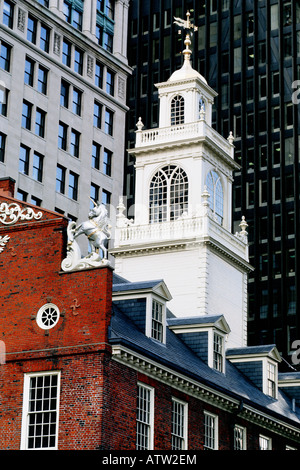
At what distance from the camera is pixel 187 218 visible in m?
63.8

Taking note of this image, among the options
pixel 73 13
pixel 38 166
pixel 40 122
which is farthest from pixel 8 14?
pixel 38 166

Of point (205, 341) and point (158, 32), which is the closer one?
point (205, 341)

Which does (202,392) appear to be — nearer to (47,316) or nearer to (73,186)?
(47,316)

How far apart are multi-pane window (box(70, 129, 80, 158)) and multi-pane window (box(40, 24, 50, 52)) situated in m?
6.91

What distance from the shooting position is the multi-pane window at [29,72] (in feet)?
296

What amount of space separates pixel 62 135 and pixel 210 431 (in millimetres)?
47535

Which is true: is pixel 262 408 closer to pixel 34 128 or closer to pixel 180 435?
pixel 180 435

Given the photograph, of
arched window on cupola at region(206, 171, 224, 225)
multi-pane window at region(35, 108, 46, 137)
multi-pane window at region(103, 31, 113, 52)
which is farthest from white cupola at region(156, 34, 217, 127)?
multi-pane window at region(103, 31, 113, 52)

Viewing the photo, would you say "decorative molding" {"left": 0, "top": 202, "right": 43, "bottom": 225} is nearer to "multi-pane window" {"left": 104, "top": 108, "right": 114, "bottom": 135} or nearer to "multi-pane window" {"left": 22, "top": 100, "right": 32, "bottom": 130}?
"multi-pane window" {"left": 22, "top": 100, "right": 32, "bottom": 130}

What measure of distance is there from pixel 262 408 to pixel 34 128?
137 ft

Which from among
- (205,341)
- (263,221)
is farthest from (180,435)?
(263,221)

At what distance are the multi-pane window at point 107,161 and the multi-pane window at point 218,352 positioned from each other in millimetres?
44502
